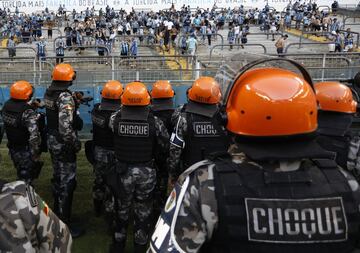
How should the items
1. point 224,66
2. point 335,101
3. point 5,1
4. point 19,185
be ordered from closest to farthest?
point 19,185, point 224,66, point 335,101, point 5,1

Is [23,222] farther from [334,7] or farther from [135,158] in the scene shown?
[334,7]

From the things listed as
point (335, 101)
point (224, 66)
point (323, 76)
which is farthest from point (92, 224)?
point (323, 76)

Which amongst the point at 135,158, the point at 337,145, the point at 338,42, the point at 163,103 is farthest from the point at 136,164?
the point at 338,42

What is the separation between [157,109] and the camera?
5594 mm

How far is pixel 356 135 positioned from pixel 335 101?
1.06ft

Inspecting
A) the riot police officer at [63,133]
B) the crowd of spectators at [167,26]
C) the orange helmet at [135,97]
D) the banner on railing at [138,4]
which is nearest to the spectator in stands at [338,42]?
the crowd of spectators at [167,26]

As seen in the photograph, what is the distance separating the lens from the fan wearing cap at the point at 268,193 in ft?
5.59

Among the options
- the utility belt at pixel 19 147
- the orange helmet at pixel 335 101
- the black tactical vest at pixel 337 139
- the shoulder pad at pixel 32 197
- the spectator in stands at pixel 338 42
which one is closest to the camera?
the shoulder pad at pixel 32 197

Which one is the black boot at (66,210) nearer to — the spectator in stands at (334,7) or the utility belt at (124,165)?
the utility belt at (124,165)

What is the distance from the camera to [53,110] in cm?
516

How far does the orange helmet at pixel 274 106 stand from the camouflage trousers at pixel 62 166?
3.73 m

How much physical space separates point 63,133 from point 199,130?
1573mm

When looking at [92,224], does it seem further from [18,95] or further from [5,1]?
[5,1]

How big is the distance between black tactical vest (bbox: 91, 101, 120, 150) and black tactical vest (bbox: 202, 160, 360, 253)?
3.51 m
